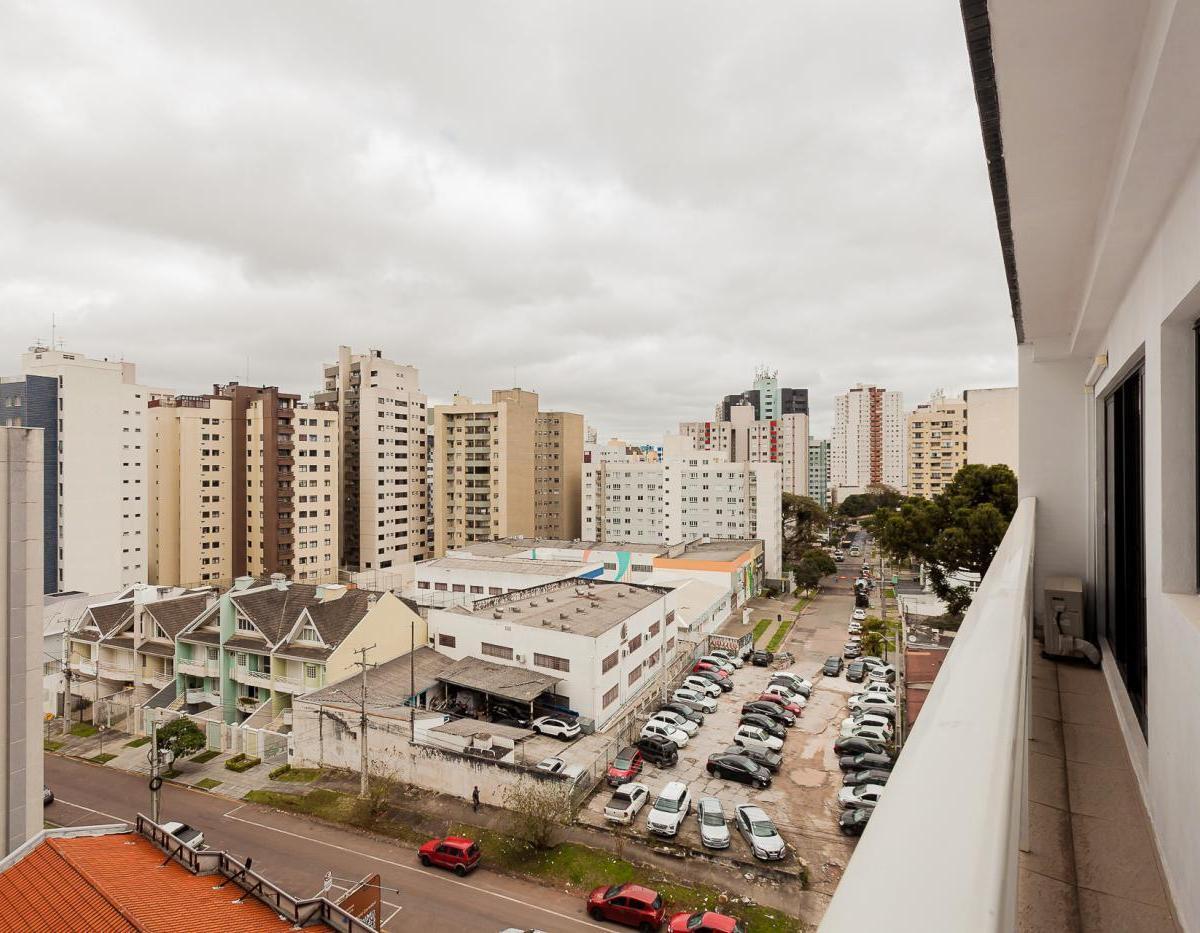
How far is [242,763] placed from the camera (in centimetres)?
1275

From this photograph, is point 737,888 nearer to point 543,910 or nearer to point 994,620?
point 543,910

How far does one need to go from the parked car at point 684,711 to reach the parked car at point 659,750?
4.66ft

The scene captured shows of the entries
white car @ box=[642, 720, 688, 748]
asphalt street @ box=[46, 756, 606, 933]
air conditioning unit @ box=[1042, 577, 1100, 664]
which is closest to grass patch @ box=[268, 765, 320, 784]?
asphalt street @ box=[46, 756, 606, 933]

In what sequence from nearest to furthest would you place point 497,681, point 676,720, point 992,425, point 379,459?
point 497,681 → point 676,720 → point 992,425 → point 379,459

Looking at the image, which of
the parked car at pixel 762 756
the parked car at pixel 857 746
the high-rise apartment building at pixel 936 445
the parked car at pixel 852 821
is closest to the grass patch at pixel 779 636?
the parked car at pixel 857 746

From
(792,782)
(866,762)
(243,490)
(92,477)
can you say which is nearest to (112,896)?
(792,782)

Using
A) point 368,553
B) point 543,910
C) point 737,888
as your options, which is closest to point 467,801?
point 543,910

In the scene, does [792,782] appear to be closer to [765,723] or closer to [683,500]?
[765,723]

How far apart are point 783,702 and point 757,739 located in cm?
230

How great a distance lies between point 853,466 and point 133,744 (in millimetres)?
71174

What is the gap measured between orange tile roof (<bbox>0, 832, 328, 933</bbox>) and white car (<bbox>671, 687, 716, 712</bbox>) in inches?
405

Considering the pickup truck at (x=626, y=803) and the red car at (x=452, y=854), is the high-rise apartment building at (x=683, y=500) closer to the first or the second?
the pickup truck at (x=626, y=803)

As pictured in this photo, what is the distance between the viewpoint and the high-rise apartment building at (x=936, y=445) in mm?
42844

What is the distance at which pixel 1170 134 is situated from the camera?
143 cm
